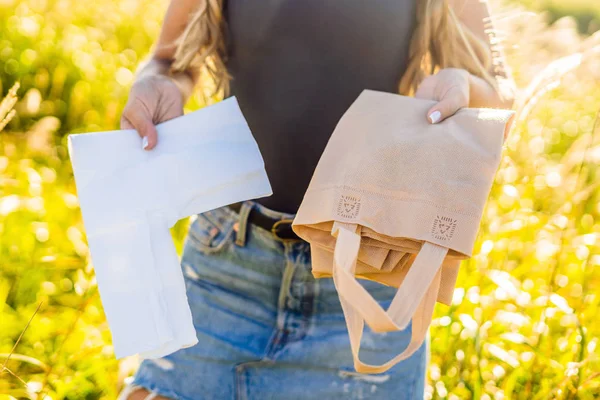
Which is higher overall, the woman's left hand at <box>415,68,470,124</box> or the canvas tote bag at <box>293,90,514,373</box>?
the woman's left hand at <box>415,68,470,124</box>

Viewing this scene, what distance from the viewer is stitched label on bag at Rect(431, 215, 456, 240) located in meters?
0.98

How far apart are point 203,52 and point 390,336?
0.87m

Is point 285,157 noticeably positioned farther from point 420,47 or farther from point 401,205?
point 401,205

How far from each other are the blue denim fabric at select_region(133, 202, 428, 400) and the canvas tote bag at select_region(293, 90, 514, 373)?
15.3 inches

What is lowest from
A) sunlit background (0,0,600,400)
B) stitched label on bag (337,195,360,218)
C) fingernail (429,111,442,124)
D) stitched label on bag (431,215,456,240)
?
sunlit background (0,0,600,400)

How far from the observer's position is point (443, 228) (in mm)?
988

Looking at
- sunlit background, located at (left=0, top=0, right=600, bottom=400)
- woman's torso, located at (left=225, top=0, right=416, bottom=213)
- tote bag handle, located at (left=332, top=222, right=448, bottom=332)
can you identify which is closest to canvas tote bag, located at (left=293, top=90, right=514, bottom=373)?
tote bag handle, located at (left=332, top=222, right=448, bottom=332)

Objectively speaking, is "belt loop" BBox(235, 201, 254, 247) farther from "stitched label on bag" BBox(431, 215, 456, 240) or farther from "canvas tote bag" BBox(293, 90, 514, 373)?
"stitched label on bag" BBox(431, 215, 456, 240)

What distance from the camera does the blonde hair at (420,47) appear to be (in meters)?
1.41

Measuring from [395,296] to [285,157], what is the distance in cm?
66

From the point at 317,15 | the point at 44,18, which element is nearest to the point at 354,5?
the point at 317,15

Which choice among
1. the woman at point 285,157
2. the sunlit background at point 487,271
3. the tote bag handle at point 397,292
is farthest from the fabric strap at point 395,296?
the sunlit background at point 487,271

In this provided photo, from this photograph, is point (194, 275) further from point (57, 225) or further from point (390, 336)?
point (57, 225)

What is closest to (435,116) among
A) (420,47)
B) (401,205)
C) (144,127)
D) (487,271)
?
(401,205)
